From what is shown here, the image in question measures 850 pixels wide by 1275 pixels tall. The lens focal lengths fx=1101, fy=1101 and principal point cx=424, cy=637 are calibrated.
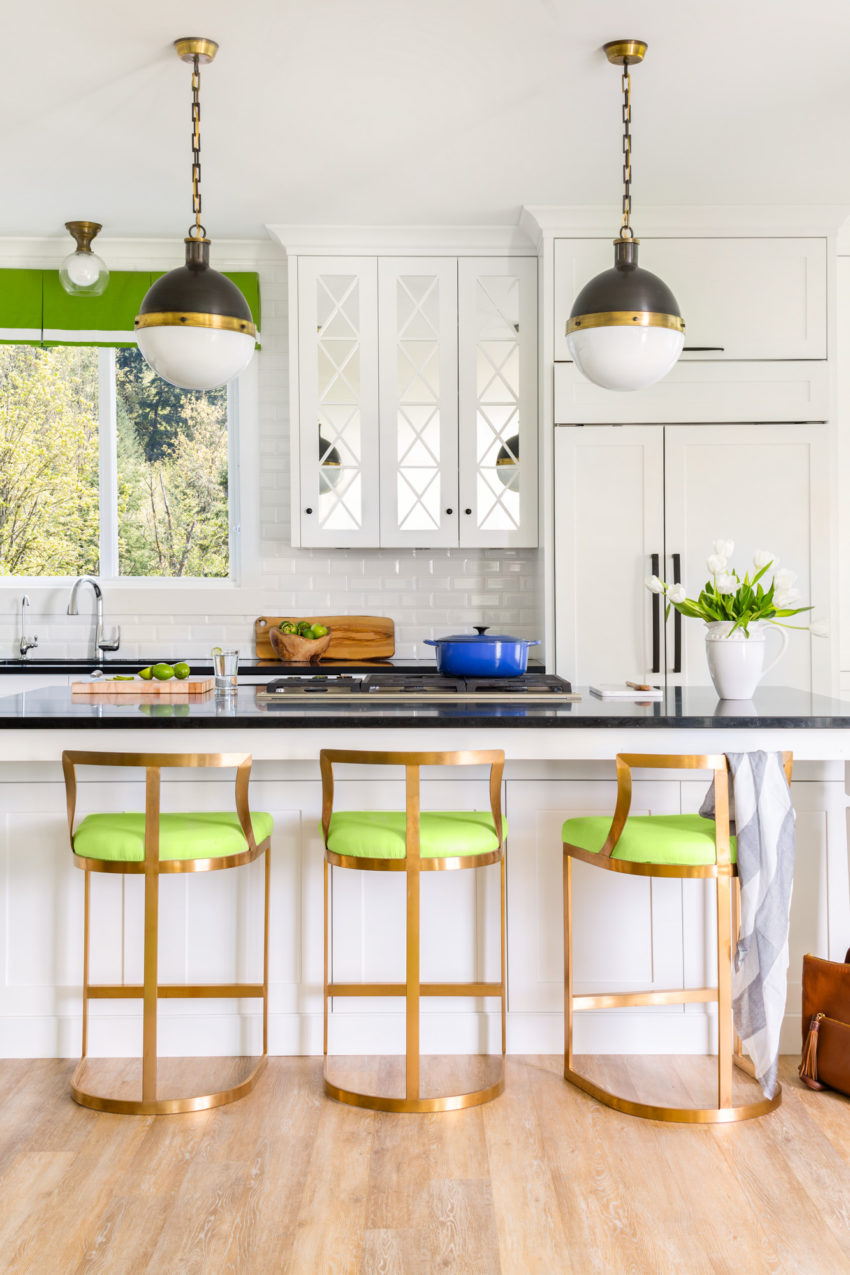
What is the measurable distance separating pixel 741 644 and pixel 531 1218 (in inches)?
63.7

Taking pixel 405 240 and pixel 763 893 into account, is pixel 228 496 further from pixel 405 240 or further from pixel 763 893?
pixel 763 893

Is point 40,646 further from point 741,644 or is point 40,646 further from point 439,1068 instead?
point 741,644

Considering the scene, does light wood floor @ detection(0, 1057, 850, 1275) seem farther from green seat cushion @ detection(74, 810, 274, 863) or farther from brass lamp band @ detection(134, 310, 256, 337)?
brass lamp band @ detection(134, 310, 256, 337)

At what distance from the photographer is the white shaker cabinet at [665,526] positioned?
4543 mm

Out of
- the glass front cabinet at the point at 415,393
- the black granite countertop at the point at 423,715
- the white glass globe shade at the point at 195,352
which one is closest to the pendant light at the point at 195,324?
the white glass globe shade at the point at 195,352

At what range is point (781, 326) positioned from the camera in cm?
452

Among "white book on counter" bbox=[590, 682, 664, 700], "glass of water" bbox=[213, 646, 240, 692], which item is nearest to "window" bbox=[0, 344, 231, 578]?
"glass of water" bbox=[213, 646, 240, 692]

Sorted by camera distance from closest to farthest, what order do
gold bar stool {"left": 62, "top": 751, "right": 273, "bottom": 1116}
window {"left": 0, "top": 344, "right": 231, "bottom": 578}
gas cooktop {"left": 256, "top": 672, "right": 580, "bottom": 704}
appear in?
gold bar stool {"left": 62, "top": 751, "right": 273, "bottom": 1116}
gas cooktop {"left": 256, "top": 672, "right": 580, "bottom": 704}
window {"left": 0, "top": 344, "right": 231, "bottom": 578}

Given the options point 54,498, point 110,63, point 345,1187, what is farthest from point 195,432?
point 345,1187

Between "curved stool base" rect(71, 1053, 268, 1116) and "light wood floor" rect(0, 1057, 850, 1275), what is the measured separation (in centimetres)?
3

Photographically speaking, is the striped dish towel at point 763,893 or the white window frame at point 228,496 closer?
the striped dish towel at point 763,893

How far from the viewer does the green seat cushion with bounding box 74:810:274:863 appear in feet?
8.75

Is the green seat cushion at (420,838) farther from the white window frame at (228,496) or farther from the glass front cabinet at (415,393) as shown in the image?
the white window frame at (228,496)

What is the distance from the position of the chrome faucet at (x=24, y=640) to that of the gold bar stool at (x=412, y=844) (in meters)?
→ 2.76
